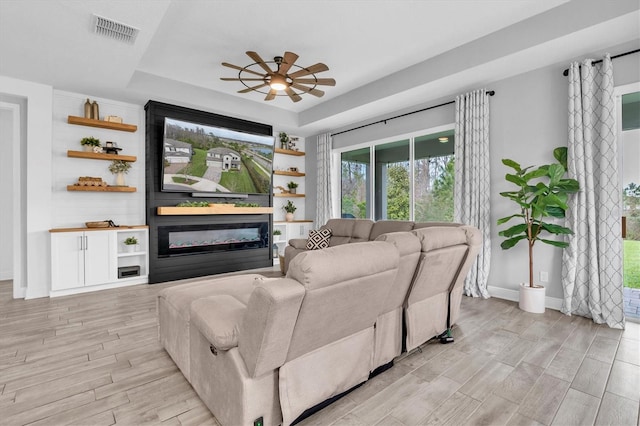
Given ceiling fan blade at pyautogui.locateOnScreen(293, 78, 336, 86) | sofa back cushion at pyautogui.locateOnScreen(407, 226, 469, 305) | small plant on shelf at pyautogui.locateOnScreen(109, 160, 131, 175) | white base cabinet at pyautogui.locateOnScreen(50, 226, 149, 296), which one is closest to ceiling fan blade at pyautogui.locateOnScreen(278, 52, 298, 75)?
ceiling fan blade at pyautogui.locateOnScreen(293, 78, 336, 86)

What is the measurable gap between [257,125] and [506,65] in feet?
13.4

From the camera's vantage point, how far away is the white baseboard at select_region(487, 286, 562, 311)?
3555 millimetres

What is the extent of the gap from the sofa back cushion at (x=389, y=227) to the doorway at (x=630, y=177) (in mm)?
2150

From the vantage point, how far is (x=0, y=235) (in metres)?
5.14

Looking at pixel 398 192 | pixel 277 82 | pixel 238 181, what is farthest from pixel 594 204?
pixel 238 181

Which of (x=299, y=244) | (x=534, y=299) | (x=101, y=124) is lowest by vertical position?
(x=534, y=299)

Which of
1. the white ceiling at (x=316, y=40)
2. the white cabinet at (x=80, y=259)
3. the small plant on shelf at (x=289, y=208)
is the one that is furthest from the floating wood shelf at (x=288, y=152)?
the white cabinet at (x=80, y=259)

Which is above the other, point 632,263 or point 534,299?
point 632,263

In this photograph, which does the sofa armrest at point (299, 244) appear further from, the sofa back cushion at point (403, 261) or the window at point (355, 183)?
the sofa back cushion at point (403, 261)

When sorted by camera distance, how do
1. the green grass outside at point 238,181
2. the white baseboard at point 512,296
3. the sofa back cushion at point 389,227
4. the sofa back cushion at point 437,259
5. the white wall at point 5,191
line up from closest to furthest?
the sofa back cushion at point 437,259 < the white baseboard at point 512,296 < the sofa back cushion at point 389,227 < the white wall at point 5,191 < the green grass outside at point 238,181

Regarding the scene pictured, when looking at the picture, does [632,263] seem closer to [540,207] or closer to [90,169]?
[540,207]

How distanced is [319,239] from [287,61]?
2.68m

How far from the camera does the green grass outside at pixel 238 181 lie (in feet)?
18.2

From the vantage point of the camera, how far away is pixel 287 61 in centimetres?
327
